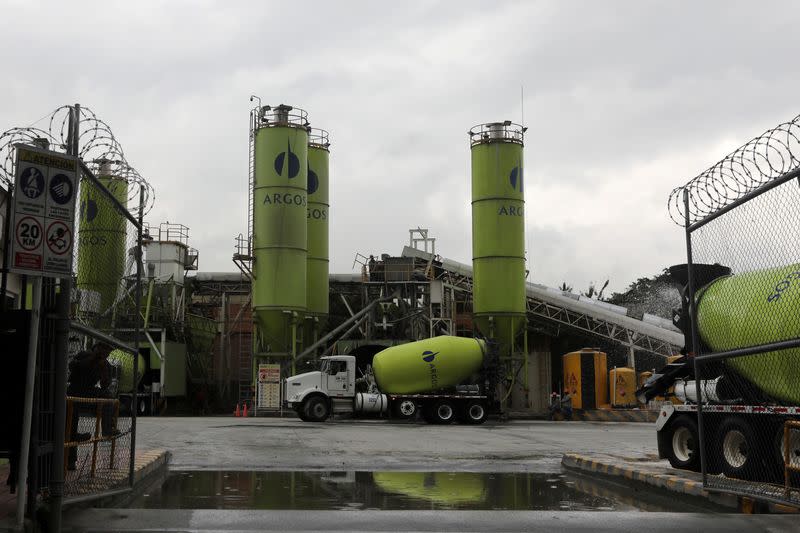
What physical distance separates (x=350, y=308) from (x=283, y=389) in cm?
868

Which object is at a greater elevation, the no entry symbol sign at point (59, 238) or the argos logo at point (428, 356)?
the argos logo at point (428, 356)

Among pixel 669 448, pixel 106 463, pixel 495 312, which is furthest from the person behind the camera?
pixel 495 312

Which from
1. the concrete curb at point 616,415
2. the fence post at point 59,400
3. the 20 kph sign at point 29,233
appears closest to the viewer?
the 20 kph sign at point 29,233

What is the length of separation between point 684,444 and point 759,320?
2.64m

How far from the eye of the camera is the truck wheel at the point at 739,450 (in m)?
10.6

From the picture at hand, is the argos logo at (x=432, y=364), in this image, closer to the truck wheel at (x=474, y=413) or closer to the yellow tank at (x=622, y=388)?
the truck wheel at (x=474, y=413)

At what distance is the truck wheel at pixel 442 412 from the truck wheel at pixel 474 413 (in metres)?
0.53

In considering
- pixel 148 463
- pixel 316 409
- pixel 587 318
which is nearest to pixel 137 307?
pixel 148 463

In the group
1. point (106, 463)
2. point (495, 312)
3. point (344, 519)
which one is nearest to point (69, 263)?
point (344, 519)

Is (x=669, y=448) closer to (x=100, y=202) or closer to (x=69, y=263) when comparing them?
(x=100, y=202)

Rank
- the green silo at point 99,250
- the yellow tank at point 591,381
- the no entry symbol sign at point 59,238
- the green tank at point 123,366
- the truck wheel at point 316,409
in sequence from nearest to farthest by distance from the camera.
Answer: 1. the no entry symbol sign at point 59,238
2. the green silo at point 99,250
3. the green tank at point 123,366
4. the truck wheel at point 316,409
5. the yellow tank at point 591,381

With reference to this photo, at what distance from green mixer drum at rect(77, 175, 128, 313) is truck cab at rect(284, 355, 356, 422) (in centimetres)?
2105

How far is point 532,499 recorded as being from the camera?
10297mm

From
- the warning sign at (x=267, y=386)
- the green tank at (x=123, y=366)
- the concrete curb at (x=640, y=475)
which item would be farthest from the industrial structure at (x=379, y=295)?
the concrete curb at (x=640, y=475)
